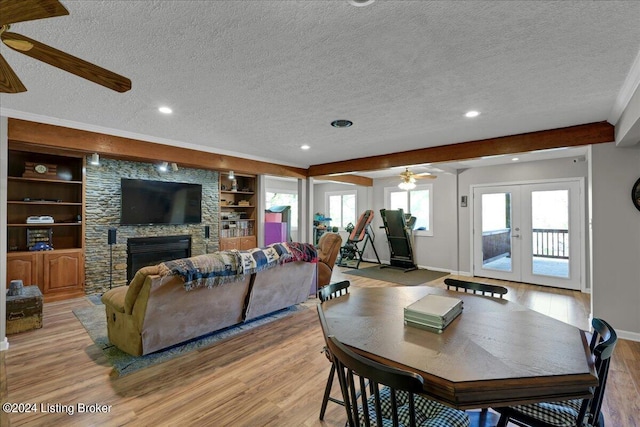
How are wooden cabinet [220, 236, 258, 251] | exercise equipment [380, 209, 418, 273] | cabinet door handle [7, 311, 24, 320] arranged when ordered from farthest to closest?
1. exercise equipment [380, 209, 418, 273]
2. wooden cabinet [220, 236, 258, 251]
3. cabinet door handle [7, 311, 24, 320]

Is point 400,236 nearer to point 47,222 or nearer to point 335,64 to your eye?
point 335,64

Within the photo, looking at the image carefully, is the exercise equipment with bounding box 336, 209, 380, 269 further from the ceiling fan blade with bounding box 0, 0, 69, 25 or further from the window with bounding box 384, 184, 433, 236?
the ceiling fan blade with bounding box 0, 0, 69, 25

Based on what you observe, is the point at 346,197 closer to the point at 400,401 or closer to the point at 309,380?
the point at 309,380

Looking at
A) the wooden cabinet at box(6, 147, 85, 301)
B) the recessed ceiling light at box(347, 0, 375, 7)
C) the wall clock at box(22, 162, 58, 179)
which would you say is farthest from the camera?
the wall clock at box(22, 162, 58, 179)

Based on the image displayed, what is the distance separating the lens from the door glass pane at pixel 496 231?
6020 millimetres

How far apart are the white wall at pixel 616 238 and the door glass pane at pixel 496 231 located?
2.76 metres

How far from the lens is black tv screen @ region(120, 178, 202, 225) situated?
523cm

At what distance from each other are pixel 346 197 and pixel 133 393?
301 inches

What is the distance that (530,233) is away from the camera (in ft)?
18.6

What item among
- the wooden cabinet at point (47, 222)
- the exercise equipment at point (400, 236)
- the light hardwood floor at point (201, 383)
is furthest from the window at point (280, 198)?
the light hardwood floor at point (201, 383)

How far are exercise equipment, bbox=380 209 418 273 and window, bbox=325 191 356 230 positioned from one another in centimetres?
196

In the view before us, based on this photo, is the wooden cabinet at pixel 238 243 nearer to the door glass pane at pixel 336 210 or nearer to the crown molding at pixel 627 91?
the door glass pane at pixel 336 210

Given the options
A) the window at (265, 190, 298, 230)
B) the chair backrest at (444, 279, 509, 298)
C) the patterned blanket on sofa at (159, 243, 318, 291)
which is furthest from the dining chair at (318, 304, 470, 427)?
the window at (265, 190, 298, 230)

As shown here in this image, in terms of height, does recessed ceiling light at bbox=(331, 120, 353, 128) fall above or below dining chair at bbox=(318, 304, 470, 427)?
above
